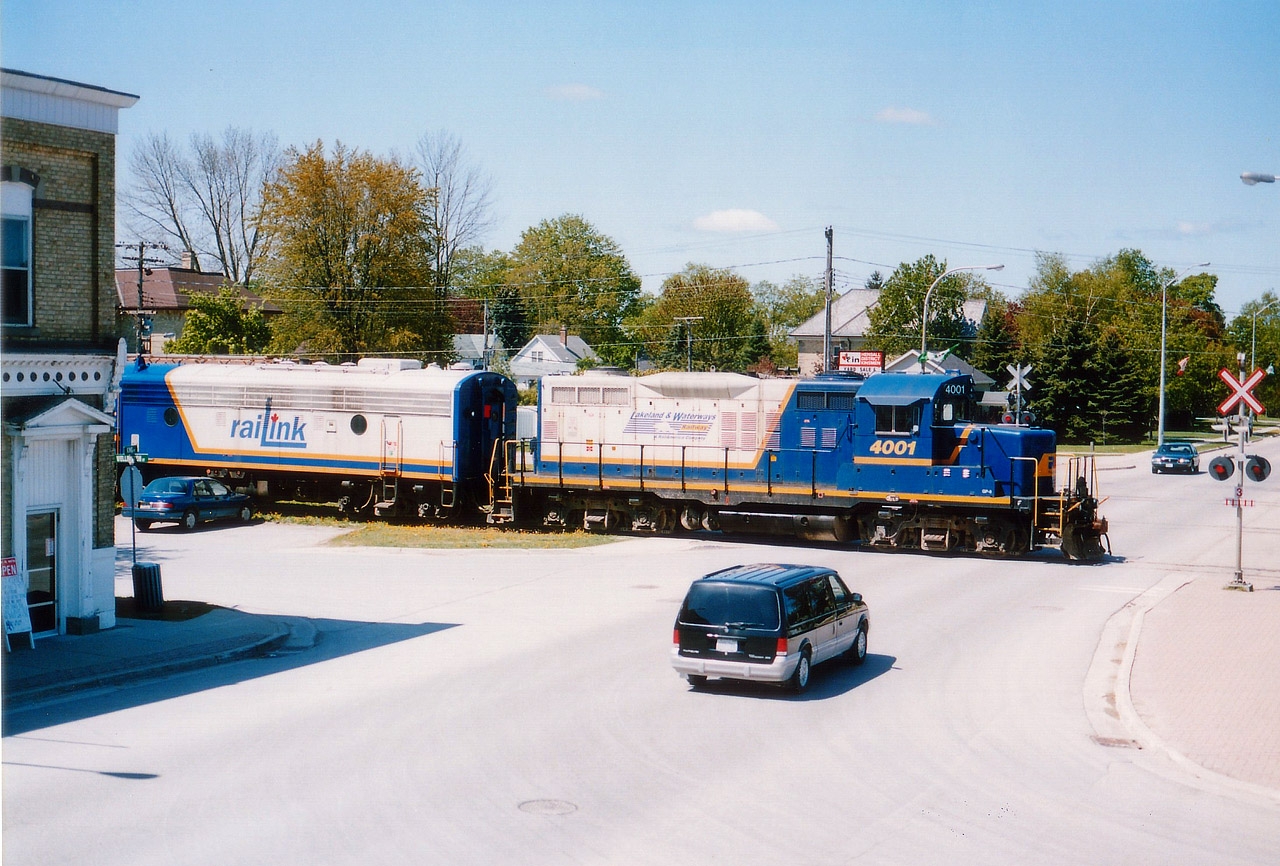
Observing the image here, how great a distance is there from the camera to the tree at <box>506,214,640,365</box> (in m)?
120

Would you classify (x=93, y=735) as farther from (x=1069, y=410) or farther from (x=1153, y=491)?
(x=1069, y=410)

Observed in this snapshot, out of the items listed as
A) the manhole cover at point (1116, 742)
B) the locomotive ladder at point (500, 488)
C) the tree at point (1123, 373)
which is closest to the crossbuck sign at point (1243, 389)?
the manhole cover at point (1116, 742)

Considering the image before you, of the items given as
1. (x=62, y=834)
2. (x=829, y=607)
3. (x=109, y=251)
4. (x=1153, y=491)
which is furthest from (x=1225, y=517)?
(x=62, y=834)

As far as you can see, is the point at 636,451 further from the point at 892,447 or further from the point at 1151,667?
the point at 1151,667

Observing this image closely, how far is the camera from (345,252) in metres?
62.2

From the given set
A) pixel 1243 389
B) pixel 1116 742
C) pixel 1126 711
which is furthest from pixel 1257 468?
pixel 1116 742

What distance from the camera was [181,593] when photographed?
23.4 meters

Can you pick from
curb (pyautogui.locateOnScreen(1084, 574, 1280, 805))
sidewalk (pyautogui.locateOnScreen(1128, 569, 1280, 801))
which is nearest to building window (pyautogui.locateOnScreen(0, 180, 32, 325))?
curb (pyautogui.locateOnScreen(1084, 574, 1280, 805))

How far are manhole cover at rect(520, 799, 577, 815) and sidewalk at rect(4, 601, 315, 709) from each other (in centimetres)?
762

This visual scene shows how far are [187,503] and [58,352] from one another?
651 inches

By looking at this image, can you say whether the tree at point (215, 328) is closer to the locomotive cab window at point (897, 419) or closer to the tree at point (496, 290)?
the locomotive cab window at point (897, 419)

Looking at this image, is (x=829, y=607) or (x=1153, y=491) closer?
(x=829, y=607)

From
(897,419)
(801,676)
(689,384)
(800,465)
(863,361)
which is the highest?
(863,361)

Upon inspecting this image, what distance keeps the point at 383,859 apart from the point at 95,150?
13.6m
